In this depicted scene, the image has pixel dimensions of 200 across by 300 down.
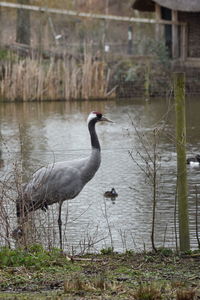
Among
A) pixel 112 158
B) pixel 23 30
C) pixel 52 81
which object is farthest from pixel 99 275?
pixel 23 30

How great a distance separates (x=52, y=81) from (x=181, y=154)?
65.9 feet

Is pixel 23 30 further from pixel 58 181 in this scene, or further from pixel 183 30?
pixel 58 181

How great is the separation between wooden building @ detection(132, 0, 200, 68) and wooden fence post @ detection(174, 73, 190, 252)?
22.2 metres

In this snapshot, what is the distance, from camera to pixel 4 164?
1650 cm

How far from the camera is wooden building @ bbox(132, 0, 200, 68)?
31.5m

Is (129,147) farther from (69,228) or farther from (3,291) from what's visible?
(3,291)

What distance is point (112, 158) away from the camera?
57.3 feet

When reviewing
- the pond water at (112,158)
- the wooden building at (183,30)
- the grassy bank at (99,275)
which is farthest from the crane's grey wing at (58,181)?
the wooden building at (183,30)

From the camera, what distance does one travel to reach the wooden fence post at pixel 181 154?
8.79 meters

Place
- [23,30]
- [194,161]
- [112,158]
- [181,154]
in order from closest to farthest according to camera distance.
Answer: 1. [181,154]
2. [194,161]
3. [112,158]
4. [23,30]

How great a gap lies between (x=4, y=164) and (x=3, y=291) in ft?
32.3

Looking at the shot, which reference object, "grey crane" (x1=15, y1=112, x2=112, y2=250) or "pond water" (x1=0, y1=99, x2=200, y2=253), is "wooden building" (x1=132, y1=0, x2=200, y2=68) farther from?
"grey crane" (x1=15, y1=112, x2=112, y2=250)

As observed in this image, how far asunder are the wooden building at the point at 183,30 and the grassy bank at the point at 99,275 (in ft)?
76.0

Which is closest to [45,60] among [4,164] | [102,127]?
[102,127]
